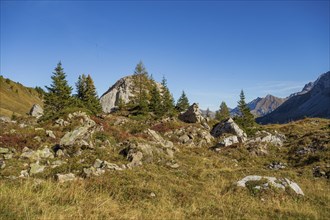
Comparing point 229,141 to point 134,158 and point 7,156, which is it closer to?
point 134,158

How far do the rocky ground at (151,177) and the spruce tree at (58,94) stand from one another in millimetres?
19001

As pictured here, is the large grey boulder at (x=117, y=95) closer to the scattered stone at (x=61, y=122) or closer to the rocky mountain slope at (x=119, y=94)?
the rocky mountain slope at (x=119, y=94)

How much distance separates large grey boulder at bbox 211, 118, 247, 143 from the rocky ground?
0.41 m

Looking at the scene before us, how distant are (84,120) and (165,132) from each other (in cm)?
1208

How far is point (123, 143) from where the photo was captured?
77.4 feet

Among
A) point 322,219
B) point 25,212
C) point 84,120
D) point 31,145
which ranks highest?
point 84,120

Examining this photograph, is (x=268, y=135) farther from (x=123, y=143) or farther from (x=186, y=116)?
(x=123, y=143)

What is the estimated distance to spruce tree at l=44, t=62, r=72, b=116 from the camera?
160ft

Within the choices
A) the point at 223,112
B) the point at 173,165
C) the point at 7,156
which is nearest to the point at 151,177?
the point at 173,165

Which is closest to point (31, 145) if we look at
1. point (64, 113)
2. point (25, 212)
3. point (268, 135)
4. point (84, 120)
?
point (84, 120)

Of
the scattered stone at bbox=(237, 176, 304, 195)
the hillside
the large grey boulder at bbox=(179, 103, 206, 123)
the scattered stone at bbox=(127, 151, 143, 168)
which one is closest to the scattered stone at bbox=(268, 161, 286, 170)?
the scattered stone at bbox=(237, 176, 304, 195)

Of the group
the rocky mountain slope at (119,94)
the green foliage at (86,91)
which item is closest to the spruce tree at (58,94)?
the green foliage at (86,91)

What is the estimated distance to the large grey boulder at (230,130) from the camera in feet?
118

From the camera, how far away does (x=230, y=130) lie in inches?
1475
